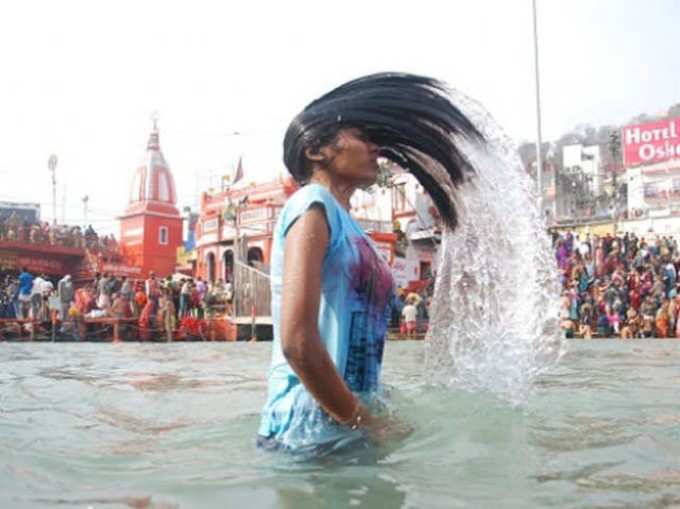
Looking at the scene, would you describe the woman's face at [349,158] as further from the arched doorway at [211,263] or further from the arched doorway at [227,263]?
the arched doorway at [211,263]

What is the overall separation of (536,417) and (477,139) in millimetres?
1310

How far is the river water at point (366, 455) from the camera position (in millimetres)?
1919

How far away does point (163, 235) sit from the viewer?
46.7 m

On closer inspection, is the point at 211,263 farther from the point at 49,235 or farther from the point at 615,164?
the point at 615,164

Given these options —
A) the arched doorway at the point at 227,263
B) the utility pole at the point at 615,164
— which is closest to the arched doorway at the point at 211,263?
the arched doorway at the point at 227,263

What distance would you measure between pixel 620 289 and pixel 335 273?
16887 mm

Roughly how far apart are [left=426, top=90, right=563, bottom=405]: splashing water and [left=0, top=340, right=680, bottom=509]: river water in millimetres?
164

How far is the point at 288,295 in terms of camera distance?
191 centimetres

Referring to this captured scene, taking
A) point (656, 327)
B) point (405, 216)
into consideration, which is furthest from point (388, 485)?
point (405, 216)

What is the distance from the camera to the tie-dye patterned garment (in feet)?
6.69

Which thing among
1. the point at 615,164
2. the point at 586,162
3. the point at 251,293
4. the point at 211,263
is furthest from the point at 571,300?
the point at 586,162

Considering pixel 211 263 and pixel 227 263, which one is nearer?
pixel 227 263

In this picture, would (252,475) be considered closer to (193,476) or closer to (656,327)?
(193,476)

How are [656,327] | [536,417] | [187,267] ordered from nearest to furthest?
[536,417] < [656,327] < [187,267]
